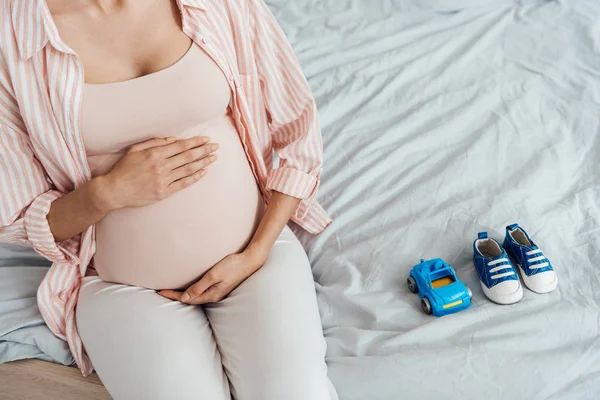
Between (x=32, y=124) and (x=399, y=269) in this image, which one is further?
(x=399, y=269)

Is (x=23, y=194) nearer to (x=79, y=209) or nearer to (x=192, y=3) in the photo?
(x=79, y=209)

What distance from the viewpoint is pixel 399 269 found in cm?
129

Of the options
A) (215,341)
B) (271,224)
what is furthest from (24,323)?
(271,224)

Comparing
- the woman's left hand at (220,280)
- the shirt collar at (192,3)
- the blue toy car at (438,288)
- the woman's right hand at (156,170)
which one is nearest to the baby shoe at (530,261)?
the blue toy car at (438,288)

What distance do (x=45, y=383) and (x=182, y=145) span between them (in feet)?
1.87

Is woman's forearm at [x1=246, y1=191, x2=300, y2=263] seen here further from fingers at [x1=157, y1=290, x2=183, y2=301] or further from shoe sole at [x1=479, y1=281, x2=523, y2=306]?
shoe sole at [x1=479, y1=281, x2=523, y2=306]

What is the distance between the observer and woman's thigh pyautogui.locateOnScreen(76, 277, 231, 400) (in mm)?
977

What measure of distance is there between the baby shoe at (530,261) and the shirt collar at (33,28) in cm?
91

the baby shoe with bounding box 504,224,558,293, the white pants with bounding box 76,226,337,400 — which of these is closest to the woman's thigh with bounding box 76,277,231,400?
the white pants with bounding box 76,226,337,400

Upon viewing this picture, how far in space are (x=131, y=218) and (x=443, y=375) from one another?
24.0 inches

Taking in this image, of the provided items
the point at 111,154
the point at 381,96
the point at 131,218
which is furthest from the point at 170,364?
the point at 381,96

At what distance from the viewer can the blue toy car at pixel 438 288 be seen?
3.83 ft

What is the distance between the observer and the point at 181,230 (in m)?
1.08

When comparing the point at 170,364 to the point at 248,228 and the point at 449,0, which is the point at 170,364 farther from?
the point at 449,0
